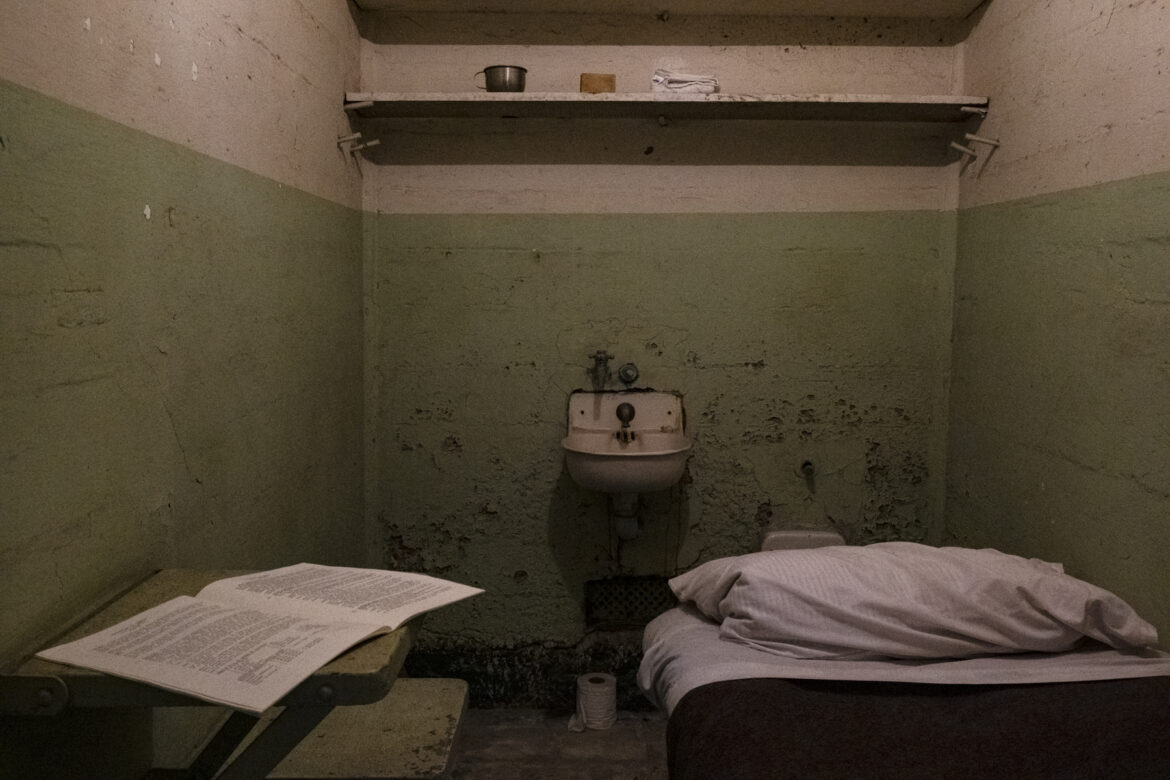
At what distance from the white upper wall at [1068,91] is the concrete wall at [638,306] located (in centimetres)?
28

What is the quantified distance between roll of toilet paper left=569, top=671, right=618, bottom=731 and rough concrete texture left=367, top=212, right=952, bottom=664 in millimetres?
276

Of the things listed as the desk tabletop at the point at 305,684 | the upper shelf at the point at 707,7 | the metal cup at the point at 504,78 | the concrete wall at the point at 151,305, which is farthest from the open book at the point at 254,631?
the upper shelf at the point at 707,7

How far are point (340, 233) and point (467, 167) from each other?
0.58 meters

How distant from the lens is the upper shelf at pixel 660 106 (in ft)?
9.09

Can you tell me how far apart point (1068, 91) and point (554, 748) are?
2554 millimetres

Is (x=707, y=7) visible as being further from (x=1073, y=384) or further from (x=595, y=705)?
(x=595, y=705)

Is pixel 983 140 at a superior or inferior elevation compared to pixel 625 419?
superior

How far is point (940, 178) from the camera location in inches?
123

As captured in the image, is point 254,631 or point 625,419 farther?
point 625,419

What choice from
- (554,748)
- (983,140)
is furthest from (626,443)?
(983,140)

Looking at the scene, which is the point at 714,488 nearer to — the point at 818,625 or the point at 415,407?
the point at 415,407

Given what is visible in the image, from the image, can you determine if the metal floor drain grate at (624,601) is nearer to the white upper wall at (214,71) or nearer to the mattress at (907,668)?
the mattress at (907,668)

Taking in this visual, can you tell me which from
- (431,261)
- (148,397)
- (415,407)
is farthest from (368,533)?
(148,397)

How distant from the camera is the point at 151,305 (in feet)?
5.15
